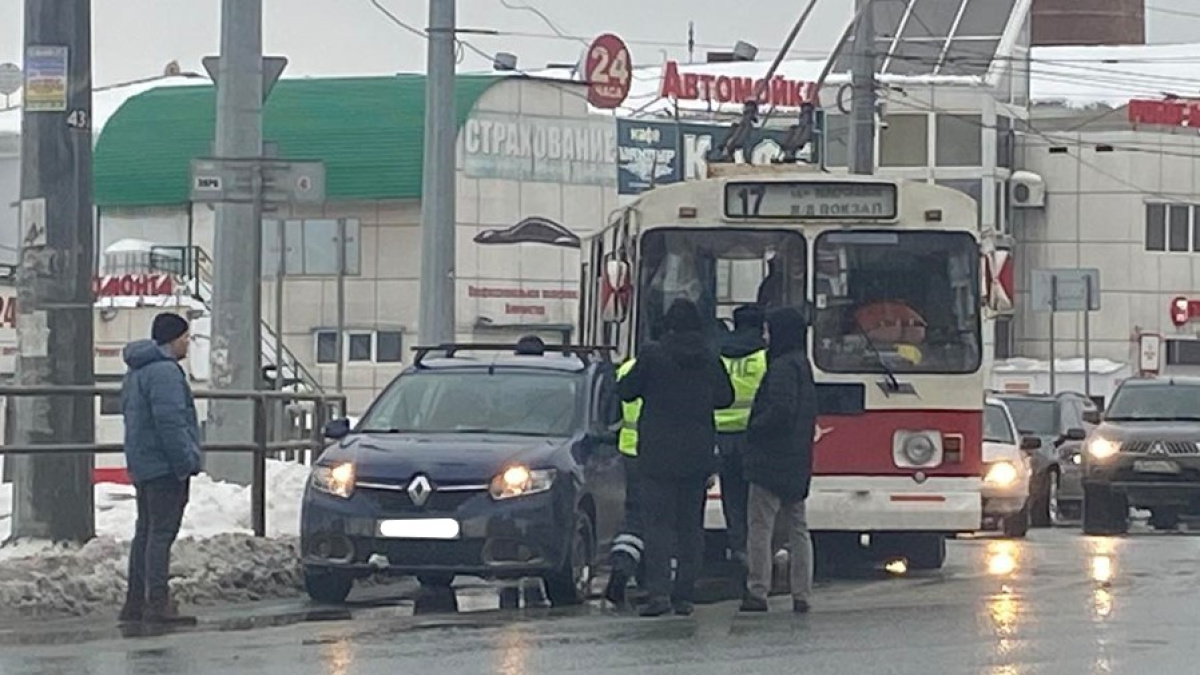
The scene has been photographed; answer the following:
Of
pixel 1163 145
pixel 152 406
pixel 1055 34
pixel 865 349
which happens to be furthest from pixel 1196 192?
pixel 152 406

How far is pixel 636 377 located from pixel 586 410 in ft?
6.26

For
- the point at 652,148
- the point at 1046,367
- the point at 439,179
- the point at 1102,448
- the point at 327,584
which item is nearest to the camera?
the point at 327,584

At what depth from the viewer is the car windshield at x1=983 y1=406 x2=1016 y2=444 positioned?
25453 millimetres

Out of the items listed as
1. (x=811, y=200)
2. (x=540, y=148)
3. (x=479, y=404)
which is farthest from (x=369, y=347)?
(x=479, y=404)

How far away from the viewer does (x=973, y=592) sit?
1642 cm

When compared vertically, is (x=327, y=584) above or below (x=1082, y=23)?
below

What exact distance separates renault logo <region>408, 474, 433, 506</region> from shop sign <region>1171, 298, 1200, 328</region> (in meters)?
53.7

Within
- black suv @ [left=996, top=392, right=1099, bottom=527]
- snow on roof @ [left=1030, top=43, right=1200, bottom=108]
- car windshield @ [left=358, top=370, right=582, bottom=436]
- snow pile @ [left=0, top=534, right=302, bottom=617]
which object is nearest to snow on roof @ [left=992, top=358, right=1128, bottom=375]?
snow on roof @ [left=1030, top=43, right=1200, bottom=108]

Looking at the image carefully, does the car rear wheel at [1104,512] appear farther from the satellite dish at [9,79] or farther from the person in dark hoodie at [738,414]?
the satellite dish at [9,79]

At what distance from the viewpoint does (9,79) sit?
199ft

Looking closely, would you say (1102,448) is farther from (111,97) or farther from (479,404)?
(111,97)

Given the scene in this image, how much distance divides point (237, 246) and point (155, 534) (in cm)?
665

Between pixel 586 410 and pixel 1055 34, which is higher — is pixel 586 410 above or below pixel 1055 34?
below

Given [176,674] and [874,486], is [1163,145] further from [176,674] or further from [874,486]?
[176,674]
